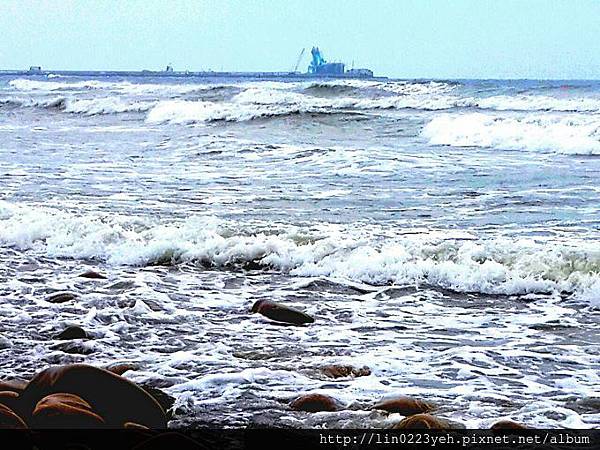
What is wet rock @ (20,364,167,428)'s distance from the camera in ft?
12.1

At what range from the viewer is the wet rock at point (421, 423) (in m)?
3.54

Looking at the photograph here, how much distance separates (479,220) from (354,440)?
5.52 meters

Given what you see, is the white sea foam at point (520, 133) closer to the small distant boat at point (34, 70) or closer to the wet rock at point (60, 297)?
the wet rock at point (60, 297)

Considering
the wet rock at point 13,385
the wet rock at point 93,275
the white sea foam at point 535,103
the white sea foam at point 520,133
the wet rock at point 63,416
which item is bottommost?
the wet rock at point 93,275

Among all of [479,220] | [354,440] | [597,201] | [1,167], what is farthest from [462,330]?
[1,167]

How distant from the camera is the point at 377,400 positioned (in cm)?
404

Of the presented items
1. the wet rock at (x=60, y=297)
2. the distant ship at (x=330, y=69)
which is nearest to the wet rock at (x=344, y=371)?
the wet rock at (x=60, y=297)

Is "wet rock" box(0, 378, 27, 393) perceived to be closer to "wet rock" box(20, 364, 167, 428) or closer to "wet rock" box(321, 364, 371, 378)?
"wet rock" box(20, 364, 167, 428)

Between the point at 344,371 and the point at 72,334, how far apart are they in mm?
1763

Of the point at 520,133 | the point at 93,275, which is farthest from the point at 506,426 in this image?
the point at 520,133

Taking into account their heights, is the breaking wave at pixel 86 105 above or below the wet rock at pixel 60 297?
above

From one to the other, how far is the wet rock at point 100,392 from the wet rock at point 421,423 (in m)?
1.06

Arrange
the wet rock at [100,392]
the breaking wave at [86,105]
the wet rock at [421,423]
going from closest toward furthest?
the wet rock at [421,423] → the wet rock at [100,392] → the breaking wave at [86,105]

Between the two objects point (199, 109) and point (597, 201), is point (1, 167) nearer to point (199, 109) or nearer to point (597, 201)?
point (597, 201)
